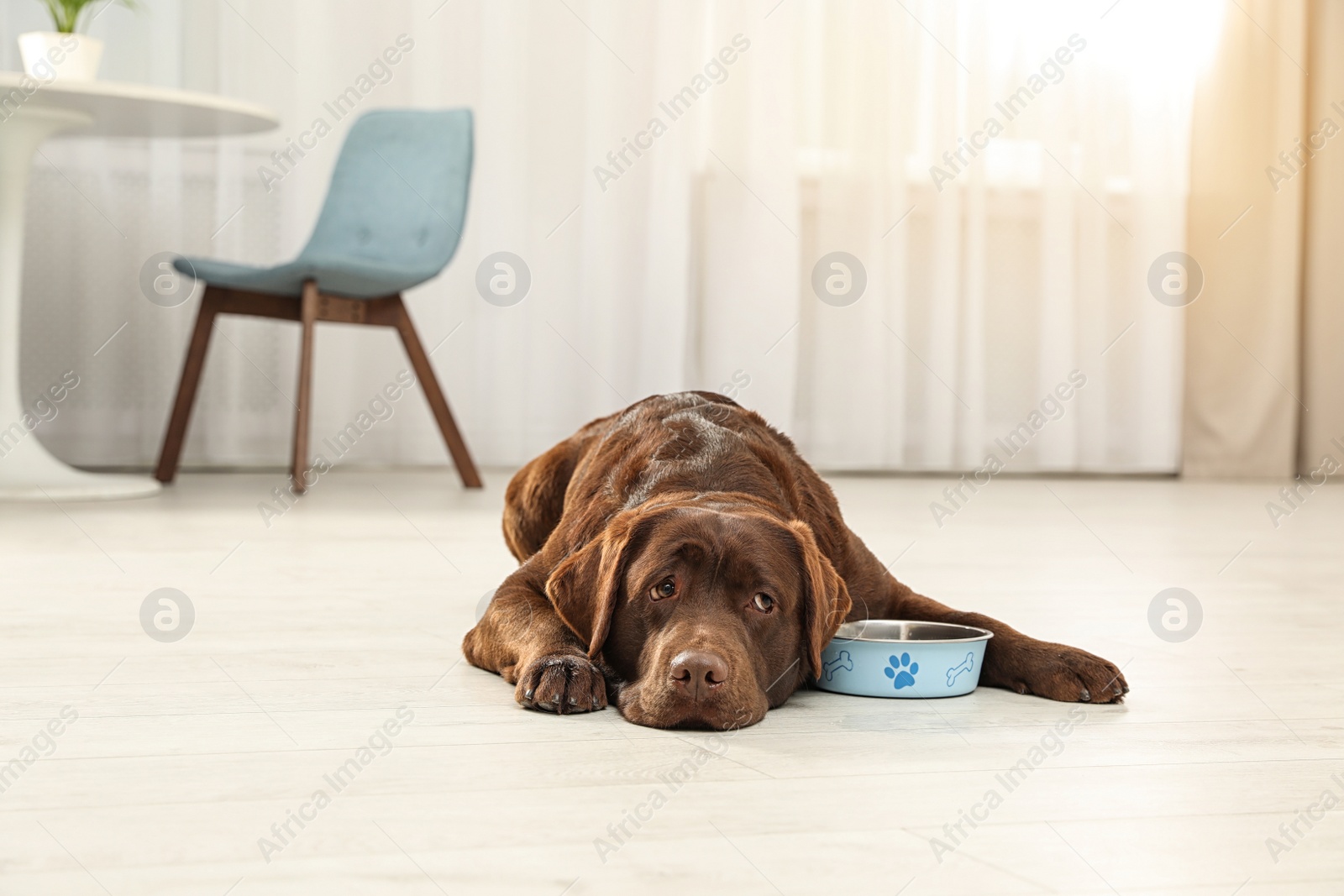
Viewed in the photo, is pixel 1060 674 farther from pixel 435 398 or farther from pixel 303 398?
pixel 435 398

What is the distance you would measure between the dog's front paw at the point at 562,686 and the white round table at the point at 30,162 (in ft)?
8.51

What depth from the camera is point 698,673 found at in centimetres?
140

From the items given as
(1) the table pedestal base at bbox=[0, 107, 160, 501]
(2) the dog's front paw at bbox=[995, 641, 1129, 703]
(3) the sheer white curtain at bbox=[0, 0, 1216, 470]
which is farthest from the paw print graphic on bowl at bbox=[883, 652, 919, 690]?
(3) the sheer white curtain at bbox=[0, 0, 1216, 470]

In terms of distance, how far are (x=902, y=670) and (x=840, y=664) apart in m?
0.08

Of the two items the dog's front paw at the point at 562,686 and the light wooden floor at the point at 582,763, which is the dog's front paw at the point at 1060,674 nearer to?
the light wooden floor at the point at 582,763

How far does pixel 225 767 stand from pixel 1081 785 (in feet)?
2.67

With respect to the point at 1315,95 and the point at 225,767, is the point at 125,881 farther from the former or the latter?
the point at 1315,95

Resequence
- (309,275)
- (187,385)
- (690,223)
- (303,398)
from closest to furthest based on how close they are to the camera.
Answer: (309,275)
(303,398)
(187,385)
(690,223)

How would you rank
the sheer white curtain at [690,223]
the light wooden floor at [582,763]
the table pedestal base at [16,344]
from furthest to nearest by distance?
the sheer white curtain at [690,223] < the table pedestal base at [16,344] < the light wooden floor at [582,763]

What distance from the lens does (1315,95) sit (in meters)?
5.45

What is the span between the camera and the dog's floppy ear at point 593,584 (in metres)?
1.53

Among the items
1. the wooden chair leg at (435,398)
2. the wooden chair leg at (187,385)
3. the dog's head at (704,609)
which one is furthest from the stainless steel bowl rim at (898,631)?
the wooden chair leg at (187,385)

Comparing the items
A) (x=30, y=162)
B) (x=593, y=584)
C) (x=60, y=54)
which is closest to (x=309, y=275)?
(x=30, y=162)

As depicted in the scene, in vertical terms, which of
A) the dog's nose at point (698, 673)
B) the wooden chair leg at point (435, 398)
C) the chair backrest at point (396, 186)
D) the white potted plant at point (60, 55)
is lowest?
the wooden chair leg at point (435, 398)
